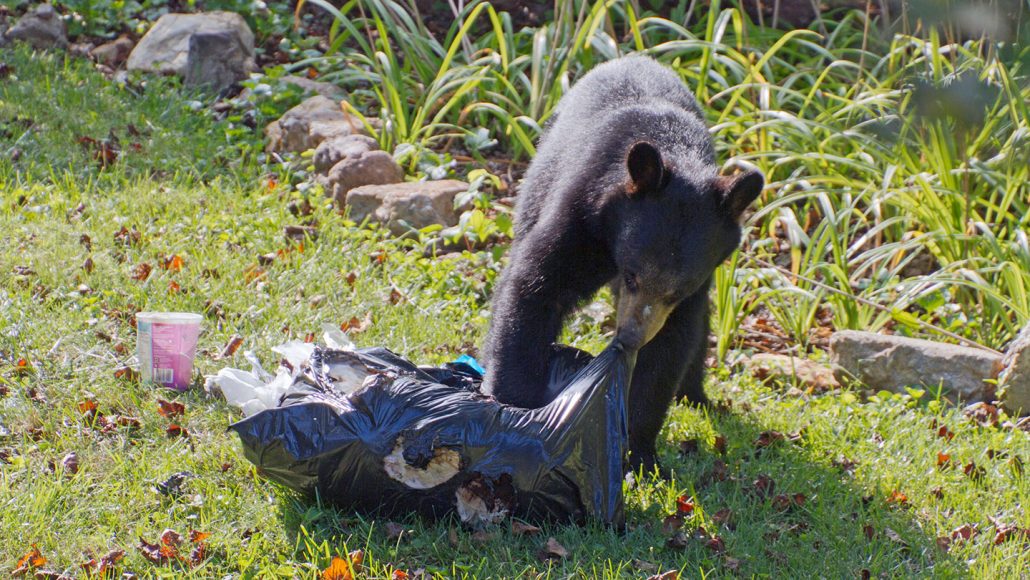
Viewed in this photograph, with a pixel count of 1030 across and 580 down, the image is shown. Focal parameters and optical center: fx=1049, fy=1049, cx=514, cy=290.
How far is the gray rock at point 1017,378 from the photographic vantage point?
4.56 meters

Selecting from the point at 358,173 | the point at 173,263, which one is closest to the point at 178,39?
the point at 358,173

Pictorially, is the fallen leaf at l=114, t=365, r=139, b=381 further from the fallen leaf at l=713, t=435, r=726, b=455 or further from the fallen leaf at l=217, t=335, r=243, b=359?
the fallen leaf at l=713, t=435, r=726, b=455

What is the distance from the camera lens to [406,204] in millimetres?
5766

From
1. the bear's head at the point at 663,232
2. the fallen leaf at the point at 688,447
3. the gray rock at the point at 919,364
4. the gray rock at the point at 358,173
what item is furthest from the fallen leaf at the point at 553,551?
the gray rock at the point at 358,173

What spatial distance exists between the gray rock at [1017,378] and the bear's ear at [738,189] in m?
1.82

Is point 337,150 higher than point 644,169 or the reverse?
the reverse

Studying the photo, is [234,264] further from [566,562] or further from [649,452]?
[566,562]

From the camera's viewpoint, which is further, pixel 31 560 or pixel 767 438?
pixel 767 438

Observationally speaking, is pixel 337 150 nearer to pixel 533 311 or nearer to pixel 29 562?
pixel 533 311

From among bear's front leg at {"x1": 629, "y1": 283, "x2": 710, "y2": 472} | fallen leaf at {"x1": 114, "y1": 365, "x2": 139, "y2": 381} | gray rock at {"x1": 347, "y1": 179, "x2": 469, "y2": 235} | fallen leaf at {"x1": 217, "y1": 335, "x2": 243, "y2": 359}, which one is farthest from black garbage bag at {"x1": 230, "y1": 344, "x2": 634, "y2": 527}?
gray rock at {"x1": 347, "y1": 179, "x2": 469, "y2": 235}

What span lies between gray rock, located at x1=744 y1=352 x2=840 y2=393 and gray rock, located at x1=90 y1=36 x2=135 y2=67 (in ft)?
17.6

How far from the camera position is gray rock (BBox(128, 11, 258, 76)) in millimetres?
7559

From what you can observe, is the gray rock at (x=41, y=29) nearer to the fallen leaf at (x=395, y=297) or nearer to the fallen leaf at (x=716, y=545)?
the fallen leaf at (x=395, y=297)

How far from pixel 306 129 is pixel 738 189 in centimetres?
396
